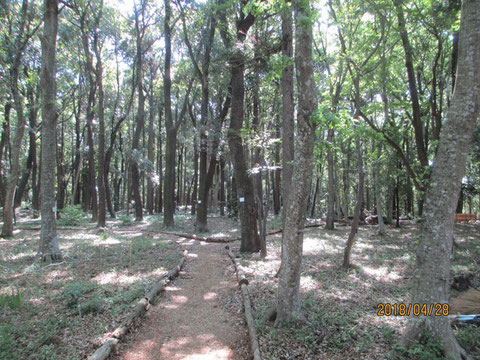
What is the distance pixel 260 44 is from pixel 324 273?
20.6ft

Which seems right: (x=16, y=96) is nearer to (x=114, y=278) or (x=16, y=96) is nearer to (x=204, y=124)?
(x=204, y=124)

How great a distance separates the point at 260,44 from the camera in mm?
7504

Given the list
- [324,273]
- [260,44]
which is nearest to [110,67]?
[260,44]

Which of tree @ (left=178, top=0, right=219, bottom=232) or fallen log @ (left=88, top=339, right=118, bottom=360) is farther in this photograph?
tree @ (left=178, top=0, right=219, bottom=232)

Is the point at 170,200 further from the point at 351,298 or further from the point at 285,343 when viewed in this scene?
the point at 285,343

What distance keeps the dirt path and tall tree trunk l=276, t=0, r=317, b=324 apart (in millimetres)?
948

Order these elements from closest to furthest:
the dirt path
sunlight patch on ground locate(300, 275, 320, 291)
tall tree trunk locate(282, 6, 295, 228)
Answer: the dirt path
sunlight patch on ground locate(300, 275, 320, 291)
tall tree trunk locate(282, 6, 295, 228)

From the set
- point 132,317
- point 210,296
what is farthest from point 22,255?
point 132,317

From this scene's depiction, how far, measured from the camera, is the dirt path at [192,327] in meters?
4.31

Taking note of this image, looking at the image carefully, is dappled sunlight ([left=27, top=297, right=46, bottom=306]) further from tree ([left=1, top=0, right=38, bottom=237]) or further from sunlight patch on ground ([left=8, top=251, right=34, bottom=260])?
tree ([left=1, top=0, right=38, bottom=237])

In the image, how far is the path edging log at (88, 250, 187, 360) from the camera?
385 centimetres

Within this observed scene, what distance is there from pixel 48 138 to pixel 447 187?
33.2ft

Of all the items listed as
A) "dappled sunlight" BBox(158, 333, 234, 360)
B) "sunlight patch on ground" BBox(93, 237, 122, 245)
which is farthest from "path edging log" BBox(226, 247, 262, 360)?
"sunlight patch on ground" BBox(93, 237, 122, 245)

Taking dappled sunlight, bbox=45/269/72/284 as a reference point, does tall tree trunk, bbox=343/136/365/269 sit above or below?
above
